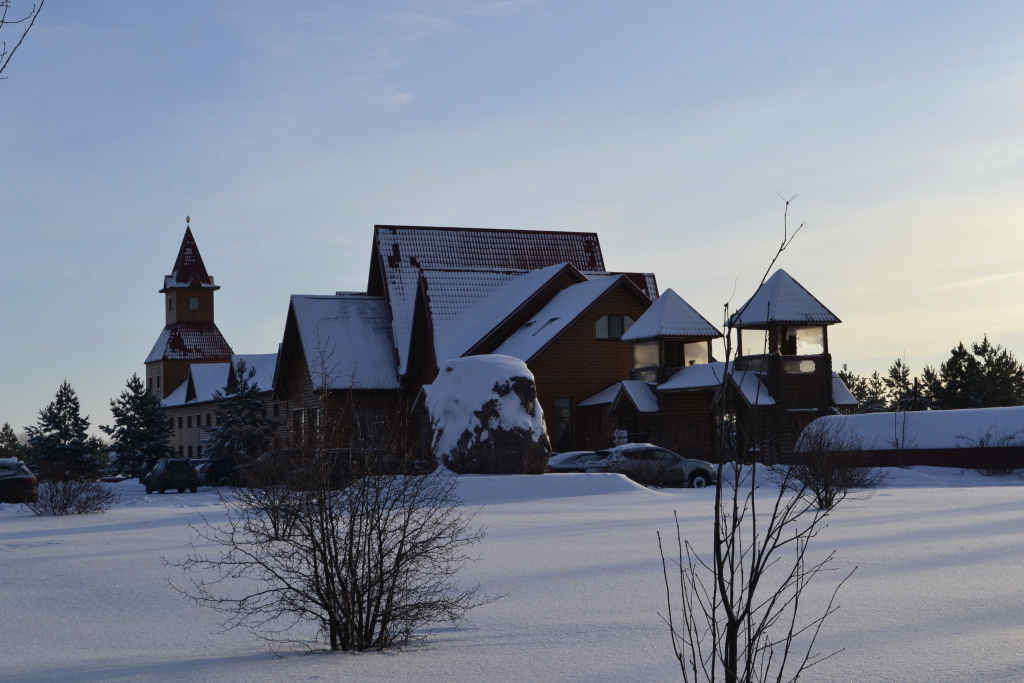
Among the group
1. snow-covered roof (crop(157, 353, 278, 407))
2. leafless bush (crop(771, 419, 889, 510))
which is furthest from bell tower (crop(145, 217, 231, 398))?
leafless bush (crop(771, 419, 889, 510))

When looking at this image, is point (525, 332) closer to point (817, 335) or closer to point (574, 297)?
point (574, 297)

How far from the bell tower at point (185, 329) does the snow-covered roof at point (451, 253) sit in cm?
3764

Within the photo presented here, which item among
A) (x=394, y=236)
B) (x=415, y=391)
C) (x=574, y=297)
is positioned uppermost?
(x=394, y=236)

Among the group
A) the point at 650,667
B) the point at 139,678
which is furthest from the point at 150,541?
the point at 650,667

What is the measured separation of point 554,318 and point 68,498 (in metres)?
22.4

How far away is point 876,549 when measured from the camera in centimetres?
1421

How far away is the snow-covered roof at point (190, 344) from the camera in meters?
83.8

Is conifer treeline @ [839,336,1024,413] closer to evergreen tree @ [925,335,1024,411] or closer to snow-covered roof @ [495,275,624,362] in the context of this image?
evergreen tree @ [925,335,1024,411]

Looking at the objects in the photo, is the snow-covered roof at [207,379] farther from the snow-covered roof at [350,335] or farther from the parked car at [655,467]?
the parked car at [655,467]

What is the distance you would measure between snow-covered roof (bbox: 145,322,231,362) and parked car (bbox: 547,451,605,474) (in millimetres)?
55212

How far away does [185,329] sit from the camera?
3359 inches

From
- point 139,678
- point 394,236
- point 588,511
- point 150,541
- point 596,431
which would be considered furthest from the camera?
point 394,236

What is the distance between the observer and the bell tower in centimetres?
8331

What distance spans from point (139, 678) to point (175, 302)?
8289 cm
